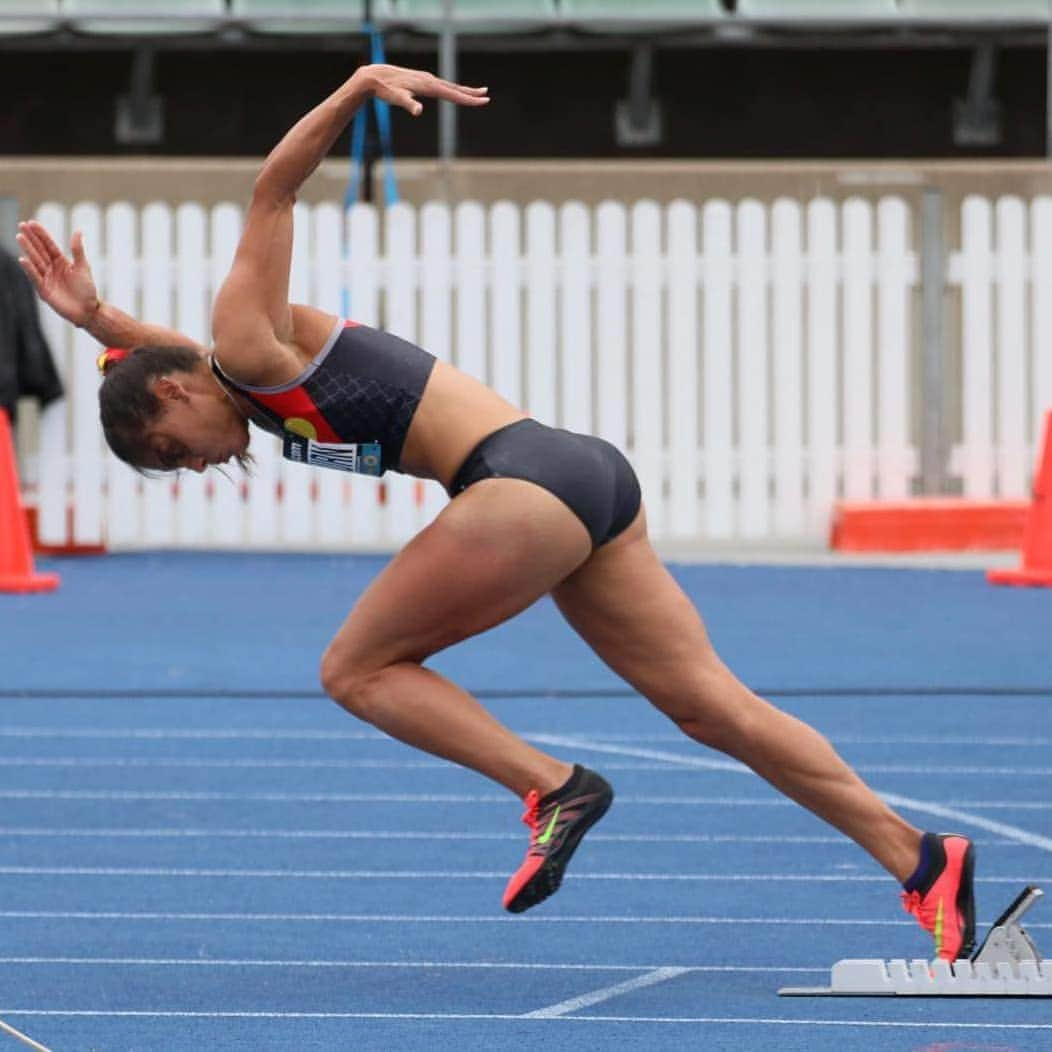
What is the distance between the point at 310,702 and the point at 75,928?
14.2ft

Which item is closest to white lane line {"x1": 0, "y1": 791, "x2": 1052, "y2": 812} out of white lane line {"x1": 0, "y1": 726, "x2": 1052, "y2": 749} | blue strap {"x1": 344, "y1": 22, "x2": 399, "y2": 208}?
white lane line {"x1": 0, "y1": 726, "x2": 1052, "y2": 749}

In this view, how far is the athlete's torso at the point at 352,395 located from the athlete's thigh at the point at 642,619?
51 cm

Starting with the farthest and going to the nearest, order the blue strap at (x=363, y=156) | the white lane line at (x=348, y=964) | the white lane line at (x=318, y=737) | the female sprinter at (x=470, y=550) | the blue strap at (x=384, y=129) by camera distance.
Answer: the blue strap at (x=363, y=156) → the blue strap at (x=384, y=129) → the white lane line at (x=318, y=737) → the white lane line at (x=348, y=964) → the female sprinter at (x=470, y=550)

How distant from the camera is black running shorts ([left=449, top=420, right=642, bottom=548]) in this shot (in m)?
5.70

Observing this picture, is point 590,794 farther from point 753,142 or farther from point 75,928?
point 753,142

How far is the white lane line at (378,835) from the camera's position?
792cm

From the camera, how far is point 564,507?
5.68 metres

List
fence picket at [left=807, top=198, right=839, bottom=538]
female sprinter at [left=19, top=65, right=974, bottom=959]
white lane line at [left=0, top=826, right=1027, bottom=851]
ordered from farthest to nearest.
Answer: fence picket at [left=807, top=198, right=839, bottom=538] → white lane line at [left=0, top=826, right=1027, bottom=851] → female sprinter at [left=19, top=65, right=974, bottom=959]

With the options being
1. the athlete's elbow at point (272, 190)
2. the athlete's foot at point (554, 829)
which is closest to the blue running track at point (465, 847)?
the athlete's foot at point (554, 829)

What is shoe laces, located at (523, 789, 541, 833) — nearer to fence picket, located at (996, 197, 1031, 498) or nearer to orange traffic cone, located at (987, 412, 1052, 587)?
orange traffic cone, located at (987, 412, 1052, 587)

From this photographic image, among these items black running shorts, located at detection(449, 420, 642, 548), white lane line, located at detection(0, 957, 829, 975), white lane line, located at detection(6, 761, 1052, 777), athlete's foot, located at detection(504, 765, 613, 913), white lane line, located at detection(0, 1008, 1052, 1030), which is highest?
black running shorts, located at detection(449, 420, 642, 548)

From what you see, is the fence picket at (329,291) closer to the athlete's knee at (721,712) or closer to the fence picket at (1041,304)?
the fence picket at (1041,304)

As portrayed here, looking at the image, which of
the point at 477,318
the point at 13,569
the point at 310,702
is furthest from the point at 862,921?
the point at 477,318

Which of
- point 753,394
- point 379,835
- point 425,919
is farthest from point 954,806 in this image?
point 753,394
